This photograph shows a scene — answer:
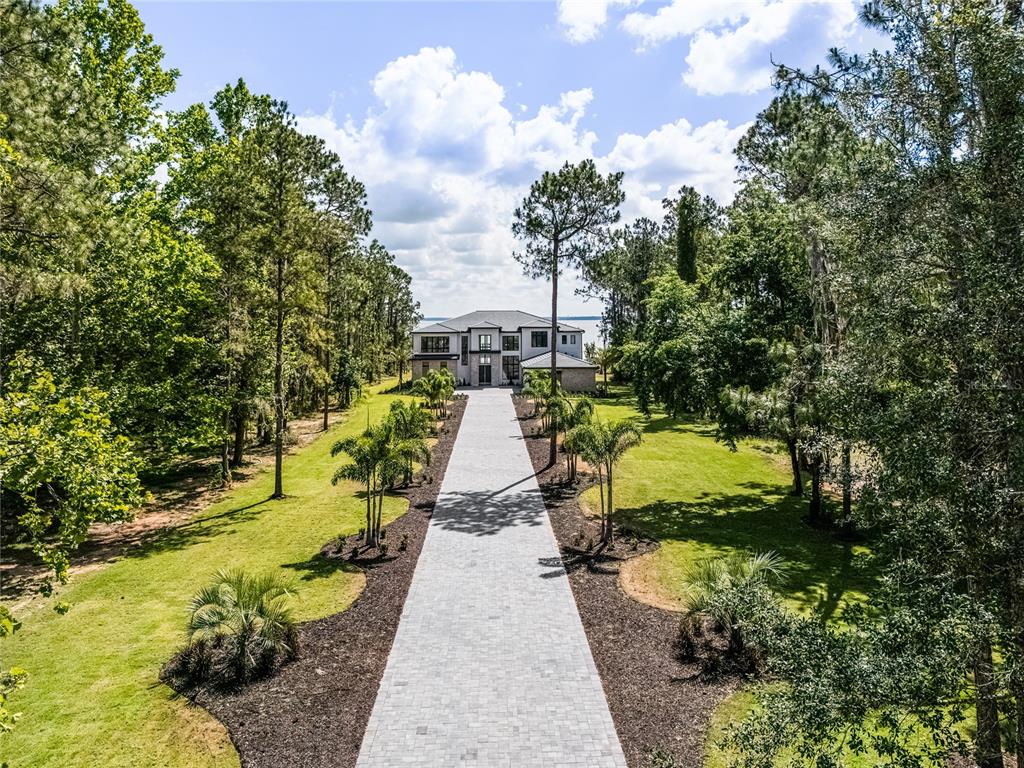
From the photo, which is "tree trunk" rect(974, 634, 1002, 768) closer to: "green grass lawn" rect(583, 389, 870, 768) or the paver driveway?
"green grass lawn" rect(583, 389, 870, 768)

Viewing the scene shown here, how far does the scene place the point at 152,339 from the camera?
18047mm

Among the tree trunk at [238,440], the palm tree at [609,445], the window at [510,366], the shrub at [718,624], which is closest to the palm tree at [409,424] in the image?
the tree trunk at [238,440]

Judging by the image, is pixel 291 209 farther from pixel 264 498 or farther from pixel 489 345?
pixel 489 345

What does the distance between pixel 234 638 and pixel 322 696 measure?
1.85m

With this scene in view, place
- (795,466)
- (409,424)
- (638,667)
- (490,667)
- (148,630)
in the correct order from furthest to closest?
(409,424), (795,466), (148,630), (638,667), (490,667)

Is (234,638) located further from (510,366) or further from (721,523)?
(510,366)

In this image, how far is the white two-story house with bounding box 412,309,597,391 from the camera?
180ft

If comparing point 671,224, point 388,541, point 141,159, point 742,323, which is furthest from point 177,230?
point 671,224

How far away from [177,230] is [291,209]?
17.0 ft

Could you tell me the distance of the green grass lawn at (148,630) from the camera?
25.7 feet

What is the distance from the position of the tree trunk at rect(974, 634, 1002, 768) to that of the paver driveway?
12.5 feet

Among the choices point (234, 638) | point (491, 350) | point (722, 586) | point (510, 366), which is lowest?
point (234, 638)

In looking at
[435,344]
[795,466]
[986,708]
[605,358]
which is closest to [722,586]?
[986,708]

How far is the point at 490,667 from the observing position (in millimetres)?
9422
